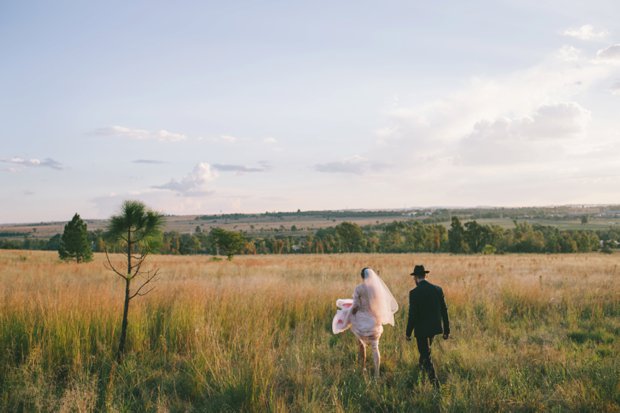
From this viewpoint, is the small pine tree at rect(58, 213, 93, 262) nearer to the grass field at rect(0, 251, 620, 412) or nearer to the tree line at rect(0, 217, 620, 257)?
Answer: the grass field at rect(0, 251, 620, 412)

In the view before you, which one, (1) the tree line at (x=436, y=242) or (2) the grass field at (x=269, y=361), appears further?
(1) the tree line at (x=436, y=242)

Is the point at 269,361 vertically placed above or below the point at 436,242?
above

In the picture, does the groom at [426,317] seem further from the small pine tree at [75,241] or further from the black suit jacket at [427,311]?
the small pine tree at [75,241]

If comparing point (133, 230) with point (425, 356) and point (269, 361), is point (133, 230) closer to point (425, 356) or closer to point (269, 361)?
point (269, 361)

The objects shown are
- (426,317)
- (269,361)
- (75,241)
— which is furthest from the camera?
(75,241)

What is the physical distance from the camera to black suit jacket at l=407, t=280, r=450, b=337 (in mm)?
5289

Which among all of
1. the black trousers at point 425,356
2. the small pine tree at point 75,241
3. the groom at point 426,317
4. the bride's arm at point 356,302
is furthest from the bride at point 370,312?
the small pine tree at point 75,241

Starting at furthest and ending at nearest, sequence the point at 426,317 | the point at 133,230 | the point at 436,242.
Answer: the point at 436,242 → the point at 133,230 → the point at 426,317

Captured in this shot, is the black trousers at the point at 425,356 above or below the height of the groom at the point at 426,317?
below

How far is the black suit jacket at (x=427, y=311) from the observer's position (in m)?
5.29

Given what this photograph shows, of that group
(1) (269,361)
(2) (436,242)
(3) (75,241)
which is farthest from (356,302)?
(2) (436,242)

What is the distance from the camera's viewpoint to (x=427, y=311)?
536cm

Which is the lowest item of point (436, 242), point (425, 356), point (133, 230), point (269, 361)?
point (436, 242)

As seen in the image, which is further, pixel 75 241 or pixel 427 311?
pixel 75 241
